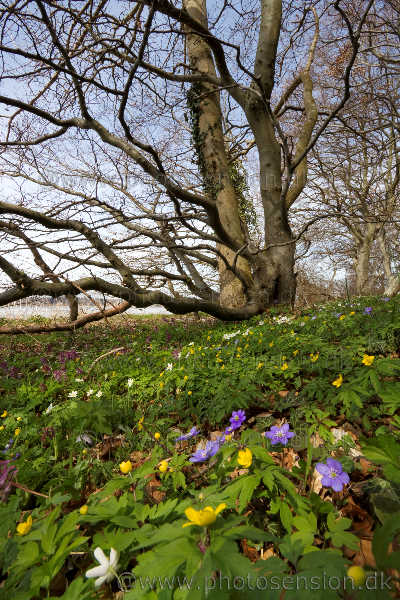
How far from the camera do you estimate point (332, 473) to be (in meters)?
0.94

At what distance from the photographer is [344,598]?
22.5 inches

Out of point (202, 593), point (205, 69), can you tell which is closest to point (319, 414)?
point (202, 593)

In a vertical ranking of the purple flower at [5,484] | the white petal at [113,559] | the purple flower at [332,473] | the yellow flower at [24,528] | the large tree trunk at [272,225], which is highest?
the large tree trunk at [272,225]

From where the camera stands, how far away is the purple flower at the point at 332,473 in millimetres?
907

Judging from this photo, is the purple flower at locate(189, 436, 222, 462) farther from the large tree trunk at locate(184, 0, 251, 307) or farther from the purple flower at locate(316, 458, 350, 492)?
the large tree trunk at locate(184, 0, 251, 307)

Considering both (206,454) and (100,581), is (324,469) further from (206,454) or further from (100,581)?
(100,581)

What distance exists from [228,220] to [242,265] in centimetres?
108

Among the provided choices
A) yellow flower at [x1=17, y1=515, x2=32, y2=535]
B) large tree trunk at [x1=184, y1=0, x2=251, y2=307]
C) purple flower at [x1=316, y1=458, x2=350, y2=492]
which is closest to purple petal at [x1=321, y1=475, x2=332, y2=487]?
purple flower at [x1=316, y1=458, x2=350, y2=492]

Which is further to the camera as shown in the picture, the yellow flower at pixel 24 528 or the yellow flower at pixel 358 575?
the yellow flower at pixel 24 528

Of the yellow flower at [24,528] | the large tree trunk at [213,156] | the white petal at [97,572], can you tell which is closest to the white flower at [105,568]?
the white petal at [97,572]

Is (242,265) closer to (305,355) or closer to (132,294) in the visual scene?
(132,294)

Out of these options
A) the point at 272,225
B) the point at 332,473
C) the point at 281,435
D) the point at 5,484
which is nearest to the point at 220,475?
the point at 281,435

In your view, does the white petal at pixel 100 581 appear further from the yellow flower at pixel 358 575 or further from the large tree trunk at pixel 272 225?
the large tree trunk at pixel 272 225

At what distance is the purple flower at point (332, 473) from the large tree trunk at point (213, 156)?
17.0 feet
